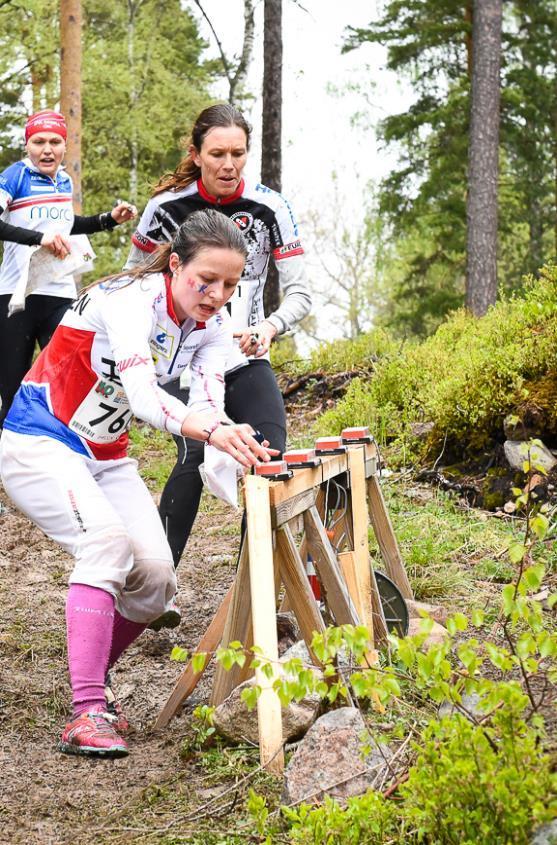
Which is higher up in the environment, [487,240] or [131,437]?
[487,240]

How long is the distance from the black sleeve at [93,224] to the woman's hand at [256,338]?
215cm

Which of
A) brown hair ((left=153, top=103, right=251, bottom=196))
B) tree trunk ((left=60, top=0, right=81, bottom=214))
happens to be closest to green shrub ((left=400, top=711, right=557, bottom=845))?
brown hair ((left=153, top=103, right=251, bottom=196))

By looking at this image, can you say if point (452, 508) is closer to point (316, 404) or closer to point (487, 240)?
point (316, 404)

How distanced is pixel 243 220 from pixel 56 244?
1.99 m

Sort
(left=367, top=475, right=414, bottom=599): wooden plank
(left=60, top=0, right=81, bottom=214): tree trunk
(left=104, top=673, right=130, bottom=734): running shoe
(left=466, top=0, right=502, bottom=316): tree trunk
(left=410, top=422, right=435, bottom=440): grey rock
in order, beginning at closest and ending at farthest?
(left=104, top=673, right=130, bottom=734): running shoe, (left=367, top=475, right=414, bottom=599): wooden plank, (left=410, top=422, right=435, bottom=440): grey rock, (left=60, top=0, right=81, bottom=214): tree trunk, (left=466, top=0, right=502, bottom=316): tree trunk

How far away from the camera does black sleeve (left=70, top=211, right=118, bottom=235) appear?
6.14m

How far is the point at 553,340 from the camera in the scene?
6355 millimetres

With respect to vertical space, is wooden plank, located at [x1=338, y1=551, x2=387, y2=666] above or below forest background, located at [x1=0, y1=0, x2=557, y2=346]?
below

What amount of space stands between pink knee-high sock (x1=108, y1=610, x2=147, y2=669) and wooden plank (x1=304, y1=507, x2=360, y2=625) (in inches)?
28.5

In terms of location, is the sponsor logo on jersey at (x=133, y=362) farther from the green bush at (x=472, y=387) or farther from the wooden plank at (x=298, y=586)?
the green bush at (x=472, y=387)

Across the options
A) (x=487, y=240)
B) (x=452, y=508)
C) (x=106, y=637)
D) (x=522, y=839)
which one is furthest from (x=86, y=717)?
(x=487, y=240)

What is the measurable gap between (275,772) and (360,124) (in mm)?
25679

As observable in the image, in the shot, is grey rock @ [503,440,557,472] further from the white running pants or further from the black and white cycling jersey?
the white running pants

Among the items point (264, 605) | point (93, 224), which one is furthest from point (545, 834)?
point (93, 224)
